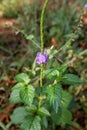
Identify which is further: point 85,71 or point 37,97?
point 85,71

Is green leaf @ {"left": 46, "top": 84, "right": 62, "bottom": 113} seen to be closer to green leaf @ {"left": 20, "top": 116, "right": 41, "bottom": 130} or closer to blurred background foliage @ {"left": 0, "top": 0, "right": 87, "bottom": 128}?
green leaf @ {"left": 20, "top": 116, "right": 41, "bottom": 130}

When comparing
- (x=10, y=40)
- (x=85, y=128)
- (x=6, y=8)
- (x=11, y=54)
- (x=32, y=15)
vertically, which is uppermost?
(x=6, y=8)

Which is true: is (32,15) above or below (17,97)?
above

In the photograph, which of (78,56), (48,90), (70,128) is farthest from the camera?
(78,56)

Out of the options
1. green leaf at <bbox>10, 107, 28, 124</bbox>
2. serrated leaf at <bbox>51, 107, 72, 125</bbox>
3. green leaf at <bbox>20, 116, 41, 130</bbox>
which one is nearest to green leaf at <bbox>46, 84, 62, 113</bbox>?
green leaf at <bbox>20, 116, 41, 130</bbox>

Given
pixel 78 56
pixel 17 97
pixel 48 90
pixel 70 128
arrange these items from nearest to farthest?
1. pixel 48 90
2. pixel 17 97
3. pixel 70 128
4. pixel 78 56

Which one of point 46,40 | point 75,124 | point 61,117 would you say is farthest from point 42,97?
point 46,40

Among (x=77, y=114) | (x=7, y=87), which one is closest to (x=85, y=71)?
(x=77, y=114)

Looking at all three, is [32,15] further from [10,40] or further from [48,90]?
[48,90]
